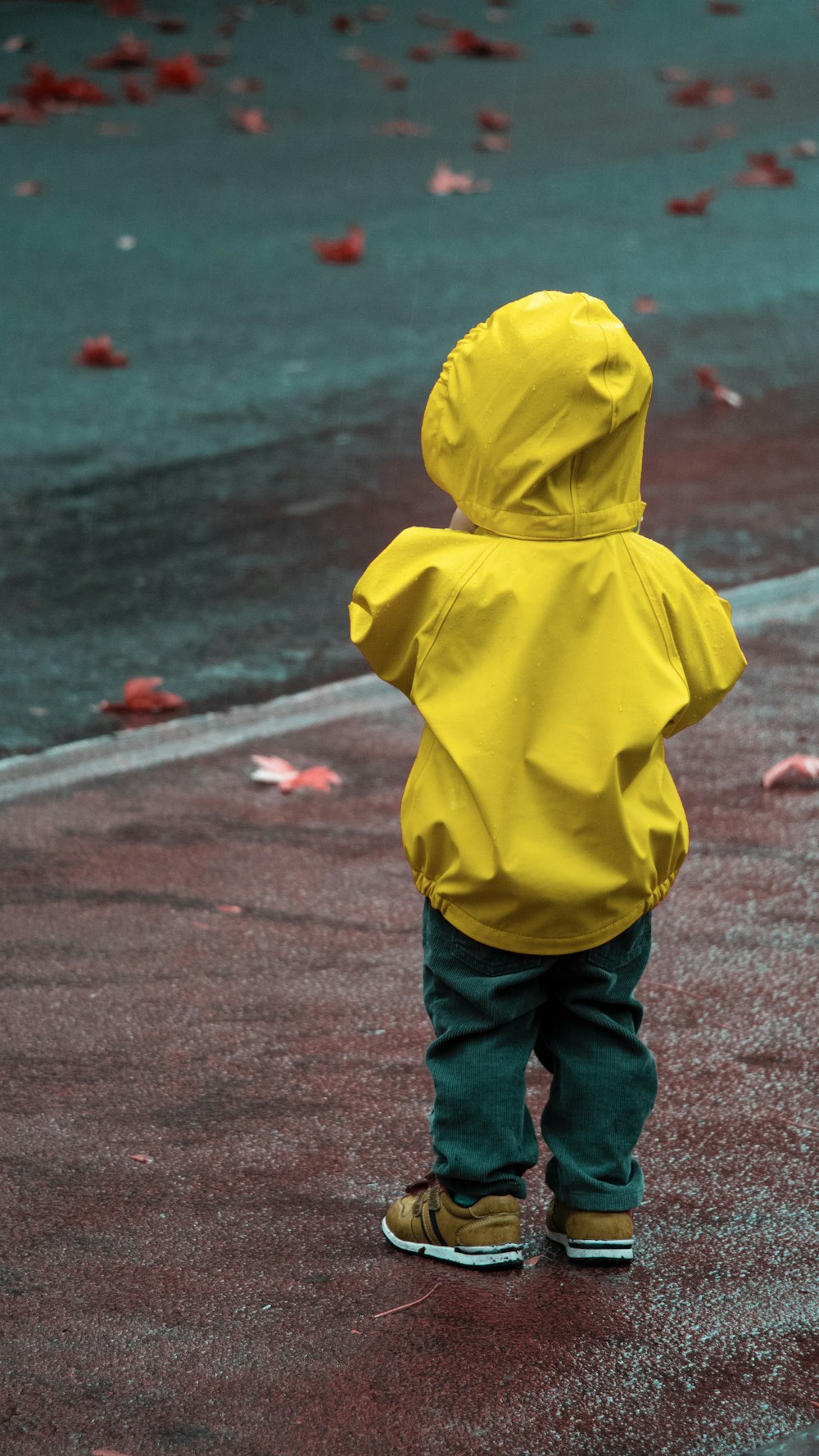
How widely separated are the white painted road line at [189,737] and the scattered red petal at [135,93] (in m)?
8.43

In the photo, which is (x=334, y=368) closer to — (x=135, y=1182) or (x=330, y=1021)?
(x=330, y=1021)

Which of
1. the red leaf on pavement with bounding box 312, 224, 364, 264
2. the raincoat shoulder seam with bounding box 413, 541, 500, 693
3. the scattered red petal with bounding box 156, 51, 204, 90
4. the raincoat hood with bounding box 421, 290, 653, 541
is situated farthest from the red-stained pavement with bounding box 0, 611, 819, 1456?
the scattered red petal with bounding box 156, 51, 204, 90

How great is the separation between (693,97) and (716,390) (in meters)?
6.37

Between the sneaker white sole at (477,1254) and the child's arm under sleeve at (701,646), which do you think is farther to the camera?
the sneaker white sole at (477,1254)

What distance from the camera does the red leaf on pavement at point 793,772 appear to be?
4031mm

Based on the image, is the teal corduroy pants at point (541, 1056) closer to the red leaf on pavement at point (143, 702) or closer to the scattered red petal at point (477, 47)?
the red leaf on pavement at point (143, 702)

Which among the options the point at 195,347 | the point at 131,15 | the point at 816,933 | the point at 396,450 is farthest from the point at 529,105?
the point at 816,933

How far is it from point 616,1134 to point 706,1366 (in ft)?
1.04

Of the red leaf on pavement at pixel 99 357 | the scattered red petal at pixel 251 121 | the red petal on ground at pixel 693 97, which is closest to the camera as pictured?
the red leaf on pavement at pixel 99 357

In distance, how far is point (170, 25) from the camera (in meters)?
14.0

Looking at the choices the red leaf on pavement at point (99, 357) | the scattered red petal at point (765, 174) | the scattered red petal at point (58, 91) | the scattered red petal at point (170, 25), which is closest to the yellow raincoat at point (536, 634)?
the red leaf on pavement at point (99, 357)

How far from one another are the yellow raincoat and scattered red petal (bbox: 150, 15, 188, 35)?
12.9 meters

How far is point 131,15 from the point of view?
14.2 metres

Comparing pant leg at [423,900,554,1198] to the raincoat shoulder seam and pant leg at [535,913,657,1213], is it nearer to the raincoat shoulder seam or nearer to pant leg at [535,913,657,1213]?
pant leg at [535,913,657,1213]
